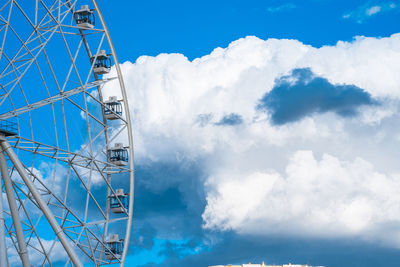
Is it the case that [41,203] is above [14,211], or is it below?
above

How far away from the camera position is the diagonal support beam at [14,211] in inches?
2215

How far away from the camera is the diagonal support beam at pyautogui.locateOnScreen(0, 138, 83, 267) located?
184 feet

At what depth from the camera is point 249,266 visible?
3957 inches

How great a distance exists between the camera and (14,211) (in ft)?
185

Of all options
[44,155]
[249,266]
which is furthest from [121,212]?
[249,266]

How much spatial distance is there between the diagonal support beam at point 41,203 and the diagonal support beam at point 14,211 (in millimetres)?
612

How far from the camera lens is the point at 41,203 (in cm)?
5700

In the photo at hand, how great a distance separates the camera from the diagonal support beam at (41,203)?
184ft

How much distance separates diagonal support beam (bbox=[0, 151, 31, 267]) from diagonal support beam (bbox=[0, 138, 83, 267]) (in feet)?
2.01

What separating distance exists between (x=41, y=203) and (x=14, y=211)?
175 cm

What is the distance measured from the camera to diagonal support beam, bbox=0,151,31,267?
185ft

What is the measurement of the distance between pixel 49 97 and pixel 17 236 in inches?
393

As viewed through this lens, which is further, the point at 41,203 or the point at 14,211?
the point at 41,203

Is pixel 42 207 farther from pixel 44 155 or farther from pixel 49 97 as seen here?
pixel 49 97
